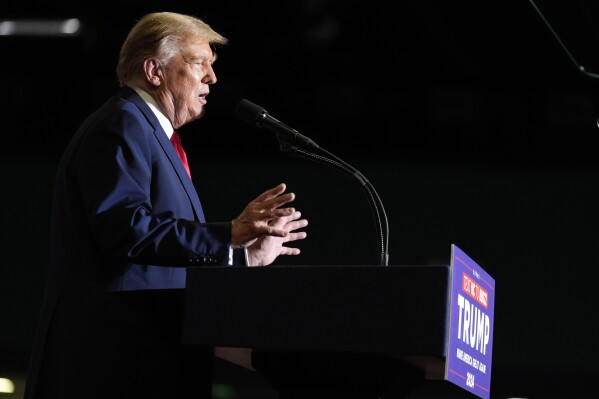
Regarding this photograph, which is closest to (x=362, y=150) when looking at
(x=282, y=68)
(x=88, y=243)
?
(x=282, y=68)

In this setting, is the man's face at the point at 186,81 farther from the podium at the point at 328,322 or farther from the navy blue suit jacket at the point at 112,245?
the podium at the point at 328,322

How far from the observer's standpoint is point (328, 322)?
1508 mm

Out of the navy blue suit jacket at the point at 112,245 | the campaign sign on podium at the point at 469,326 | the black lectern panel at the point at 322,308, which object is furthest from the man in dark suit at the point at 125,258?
the campaign sign on podium at the point at 469,326

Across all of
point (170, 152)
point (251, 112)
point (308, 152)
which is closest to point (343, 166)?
point (308, 152)

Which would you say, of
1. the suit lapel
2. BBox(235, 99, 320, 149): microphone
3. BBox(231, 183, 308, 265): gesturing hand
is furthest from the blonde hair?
BBox(231, 183, 308, 265): gesturing hand

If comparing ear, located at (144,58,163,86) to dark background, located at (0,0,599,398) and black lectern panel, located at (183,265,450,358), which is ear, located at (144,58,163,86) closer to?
black lectern panel, located at (183,265,450,358)

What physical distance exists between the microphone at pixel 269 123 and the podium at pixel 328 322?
374 millimetres

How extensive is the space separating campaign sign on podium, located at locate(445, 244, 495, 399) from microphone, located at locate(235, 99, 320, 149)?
413mm

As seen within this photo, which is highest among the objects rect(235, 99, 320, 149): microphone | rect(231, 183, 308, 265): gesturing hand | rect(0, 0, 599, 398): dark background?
rect(0, 0, 599, 398): dark background

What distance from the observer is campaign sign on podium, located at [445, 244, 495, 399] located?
4.87ft

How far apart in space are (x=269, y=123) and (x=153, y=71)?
0.30 m

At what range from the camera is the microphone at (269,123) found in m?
1.86

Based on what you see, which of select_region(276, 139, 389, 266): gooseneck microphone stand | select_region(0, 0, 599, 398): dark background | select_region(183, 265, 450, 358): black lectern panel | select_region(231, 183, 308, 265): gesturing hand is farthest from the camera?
select_region(0, 0, 599, 398): dark background

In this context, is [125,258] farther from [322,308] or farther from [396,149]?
[396,149]
